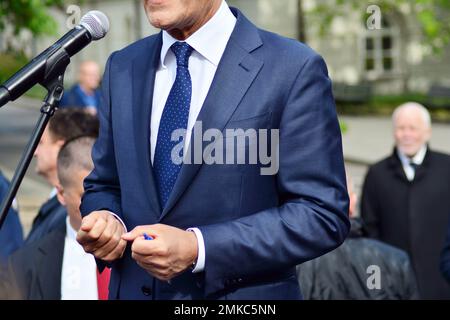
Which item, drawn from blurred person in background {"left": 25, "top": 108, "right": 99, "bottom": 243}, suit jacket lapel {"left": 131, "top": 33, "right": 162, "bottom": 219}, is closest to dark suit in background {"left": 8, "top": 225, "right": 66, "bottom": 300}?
blurred person in background {"left": 25, "top": 108, "right": 99, "bottom": 243}

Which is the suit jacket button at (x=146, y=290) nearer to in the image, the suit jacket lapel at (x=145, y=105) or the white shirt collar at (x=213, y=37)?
the suit jacket lapel at (x=145, y=105)

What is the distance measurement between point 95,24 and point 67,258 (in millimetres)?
1583

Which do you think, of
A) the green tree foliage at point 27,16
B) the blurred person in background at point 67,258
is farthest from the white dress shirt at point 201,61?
the green tree foliage at point 27,16

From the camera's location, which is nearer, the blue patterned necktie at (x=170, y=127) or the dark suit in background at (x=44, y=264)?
the blue patterned necktie at (x=170, y=127)

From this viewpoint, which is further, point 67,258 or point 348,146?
point 348,146

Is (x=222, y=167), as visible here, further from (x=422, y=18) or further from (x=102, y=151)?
(x=422, y=18)

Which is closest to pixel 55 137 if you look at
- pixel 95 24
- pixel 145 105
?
pixel 145 105

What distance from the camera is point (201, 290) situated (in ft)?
7.73

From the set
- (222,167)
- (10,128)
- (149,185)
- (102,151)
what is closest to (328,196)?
(222,167)

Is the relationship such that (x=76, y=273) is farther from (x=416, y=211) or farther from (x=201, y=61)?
(x=416, y=211)

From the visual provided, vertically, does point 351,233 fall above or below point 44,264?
above

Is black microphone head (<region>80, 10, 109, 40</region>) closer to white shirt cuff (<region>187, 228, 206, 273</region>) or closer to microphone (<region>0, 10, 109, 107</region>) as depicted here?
microphone (<region>0, 10, 109, 107</region>)

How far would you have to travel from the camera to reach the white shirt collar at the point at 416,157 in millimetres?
6459

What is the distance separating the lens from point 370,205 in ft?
21.0
